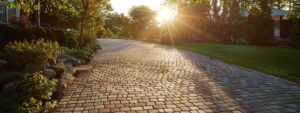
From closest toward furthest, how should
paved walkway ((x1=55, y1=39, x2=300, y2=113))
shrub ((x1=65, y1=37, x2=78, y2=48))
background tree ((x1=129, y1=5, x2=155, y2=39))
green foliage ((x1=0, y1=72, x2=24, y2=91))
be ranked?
paved walkway ((x1=55, y1=39, x2=300, y2=113)) → green foliage ((x1=0, y1=72, x2=24, y2=91)) → shrub ((x1=65, y1=37, x2=78, y2=48)) → background tree ((x1=129, y1=5, x2=155, y2=39))

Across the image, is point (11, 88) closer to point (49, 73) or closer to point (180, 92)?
point (49, 73)

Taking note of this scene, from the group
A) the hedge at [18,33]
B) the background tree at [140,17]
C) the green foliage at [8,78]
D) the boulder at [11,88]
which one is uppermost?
the background tree at [140,17]

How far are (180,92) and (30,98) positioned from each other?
3626 millimetres

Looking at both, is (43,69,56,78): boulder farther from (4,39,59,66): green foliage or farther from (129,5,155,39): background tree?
(129,5,155,39): background tree

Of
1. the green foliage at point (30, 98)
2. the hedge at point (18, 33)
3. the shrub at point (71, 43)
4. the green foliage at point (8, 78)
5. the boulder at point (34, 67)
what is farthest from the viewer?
the shrub at point (71, 43)

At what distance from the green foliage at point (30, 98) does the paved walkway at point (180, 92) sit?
0.37 metres

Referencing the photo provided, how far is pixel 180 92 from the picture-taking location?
23.1ft

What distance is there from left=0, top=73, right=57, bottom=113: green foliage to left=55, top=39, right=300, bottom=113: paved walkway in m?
0.37

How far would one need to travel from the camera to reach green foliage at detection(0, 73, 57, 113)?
510cm

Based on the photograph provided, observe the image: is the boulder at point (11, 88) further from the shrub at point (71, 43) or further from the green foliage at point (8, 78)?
the shrub at point (71, 43)

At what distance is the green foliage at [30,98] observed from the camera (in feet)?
16.7

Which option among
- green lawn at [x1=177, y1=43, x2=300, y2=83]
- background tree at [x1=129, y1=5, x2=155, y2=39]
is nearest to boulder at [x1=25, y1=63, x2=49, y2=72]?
green lawn at [x1=177, y1=43, x2=300, y2=83]

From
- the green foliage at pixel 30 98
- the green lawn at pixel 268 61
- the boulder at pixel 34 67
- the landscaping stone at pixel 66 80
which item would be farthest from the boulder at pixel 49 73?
the green lawn at pixel 268 61

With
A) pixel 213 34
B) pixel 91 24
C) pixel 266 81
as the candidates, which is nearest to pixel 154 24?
pixel 213 34
